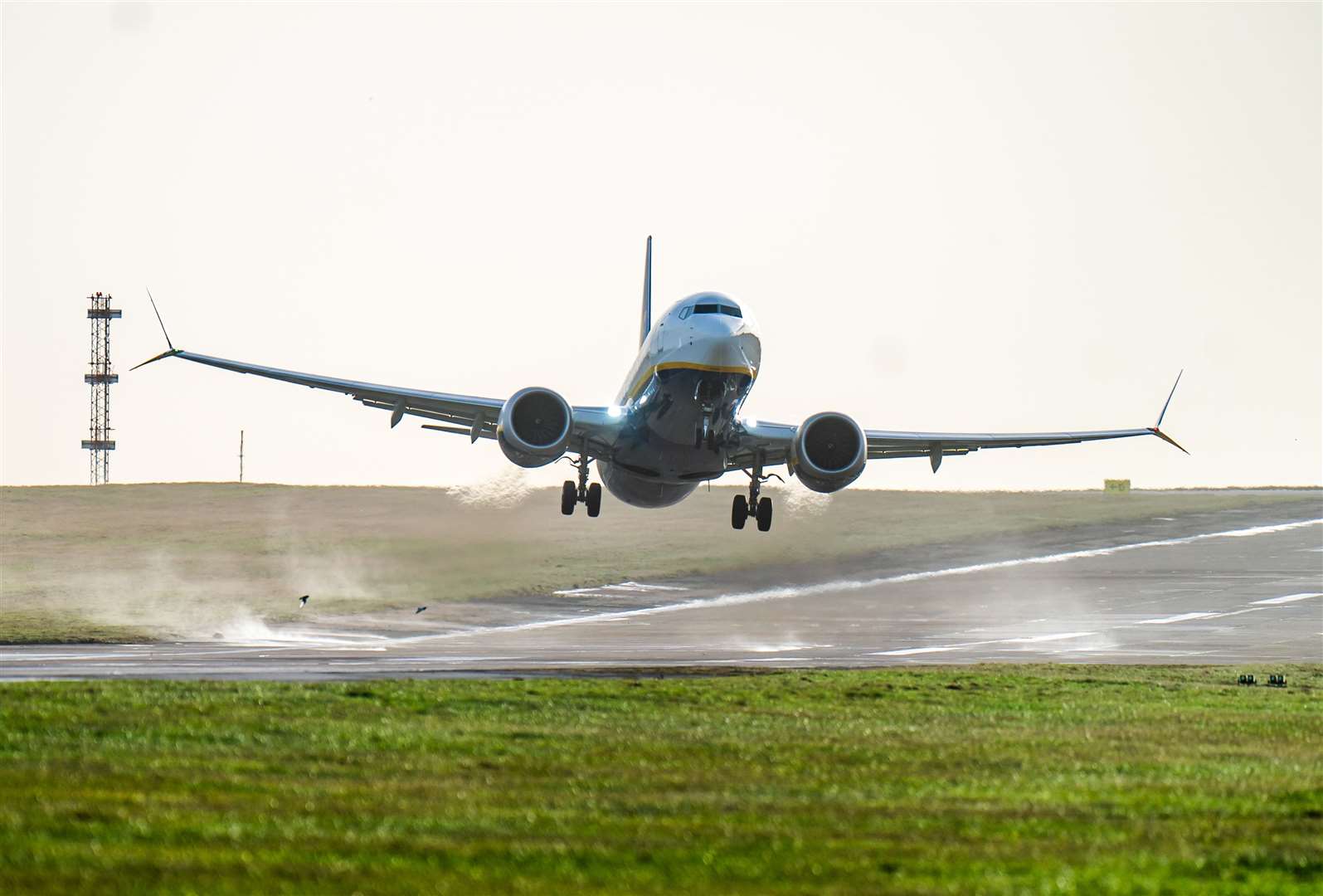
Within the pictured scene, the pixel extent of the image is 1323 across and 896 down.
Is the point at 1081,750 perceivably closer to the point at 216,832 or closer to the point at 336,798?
the point at 336,798

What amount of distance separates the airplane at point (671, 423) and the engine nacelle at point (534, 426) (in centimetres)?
3

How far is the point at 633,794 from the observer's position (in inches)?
854

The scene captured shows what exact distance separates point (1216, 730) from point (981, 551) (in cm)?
11345

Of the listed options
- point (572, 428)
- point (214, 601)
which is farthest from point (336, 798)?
point (214, 601)

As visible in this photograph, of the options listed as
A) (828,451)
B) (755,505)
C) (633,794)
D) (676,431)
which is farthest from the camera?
(755,505)

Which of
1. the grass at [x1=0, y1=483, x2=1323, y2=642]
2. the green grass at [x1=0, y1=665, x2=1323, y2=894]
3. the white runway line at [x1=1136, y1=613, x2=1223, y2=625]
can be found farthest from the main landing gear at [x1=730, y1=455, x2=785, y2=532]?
the white runway line at [x1=1136, y1=613, x2=1223, y2=625]

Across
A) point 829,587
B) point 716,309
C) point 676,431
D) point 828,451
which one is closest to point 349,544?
point 829,587

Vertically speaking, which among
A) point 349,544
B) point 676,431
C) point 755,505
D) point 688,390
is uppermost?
point 688,390

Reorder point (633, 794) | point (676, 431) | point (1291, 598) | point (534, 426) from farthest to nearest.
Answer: point (1291, 598)
point (534, 426)
point (676, 431)
point (633, 794)

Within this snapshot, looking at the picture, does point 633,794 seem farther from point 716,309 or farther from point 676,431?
point 676,431

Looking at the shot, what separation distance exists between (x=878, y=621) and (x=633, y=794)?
76.9 metres

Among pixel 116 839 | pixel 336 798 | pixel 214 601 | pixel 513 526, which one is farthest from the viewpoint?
pixel 214 601

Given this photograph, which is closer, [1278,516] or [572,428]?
[572,428]

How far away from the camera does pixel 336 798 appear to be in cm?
2100
